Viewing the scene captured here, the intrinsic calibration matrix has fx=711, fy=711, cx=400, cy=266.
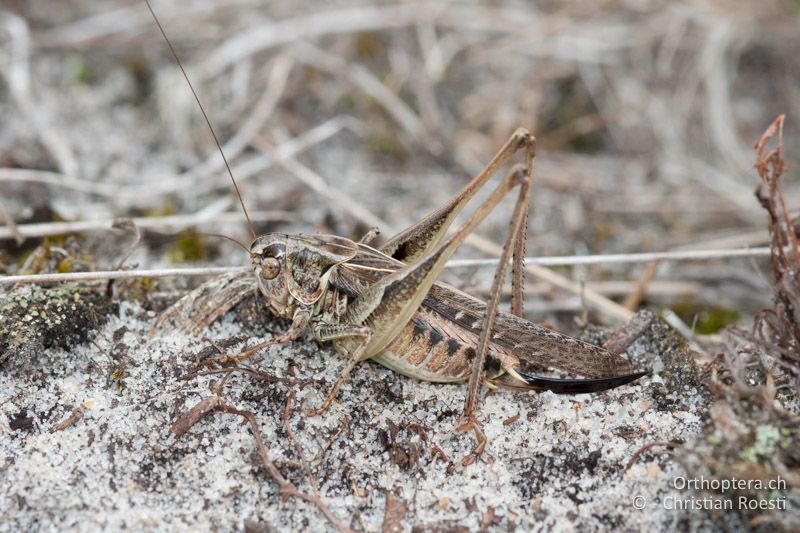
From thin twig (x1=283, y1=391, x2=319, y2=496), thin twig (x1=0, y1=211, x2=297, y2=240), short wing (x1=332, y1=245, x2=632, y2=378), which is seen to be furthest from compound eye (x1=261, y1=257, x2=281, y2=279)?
thin twig (x1=0, y1=211, x2=297, y2=240)

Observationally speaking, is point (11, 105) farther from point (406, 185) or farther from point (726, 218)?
point (726, 218)

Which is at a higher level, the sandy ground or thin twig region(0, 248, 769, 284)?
thin twig region(0, 248, 769, 284)

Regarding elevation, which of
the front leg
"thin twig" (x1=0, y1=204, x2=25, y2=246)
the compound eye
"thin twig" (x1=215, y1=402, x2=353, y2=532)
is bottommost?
"thin twig" (x1=215, y1=402, x2=353, y2=532)

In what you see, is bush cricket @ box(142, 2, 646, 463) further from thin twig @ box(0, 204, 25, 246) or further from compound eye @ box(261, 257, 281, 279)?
thin twig @ box(0, 204, 25, 246)

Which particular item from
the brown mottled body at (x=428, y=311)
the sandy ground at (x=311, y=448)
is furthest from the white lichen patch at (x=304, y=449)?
the brown mottled body at (x=428, y=311)

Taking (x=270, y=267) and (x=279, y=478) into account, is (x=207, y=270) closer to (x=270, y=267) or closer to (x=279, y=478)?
(x=270, y=267)

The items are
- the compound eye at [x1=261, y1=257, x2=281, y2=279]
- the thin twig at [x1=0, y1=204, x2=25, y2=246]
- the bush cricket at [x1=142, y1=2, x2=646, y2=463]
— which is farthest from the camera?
the thin twig at [x1=0, y1=204, x2=25, y2=246]

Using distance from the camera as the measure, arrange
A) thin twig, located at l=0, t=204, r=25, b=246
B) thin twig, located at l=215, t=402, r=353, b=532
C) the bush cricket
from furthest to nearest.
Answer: thin twig, located at l=0, t=204, r=25, b=246
the bush cricket
thin twig, located at l=215, t=402, r=353, b=532
